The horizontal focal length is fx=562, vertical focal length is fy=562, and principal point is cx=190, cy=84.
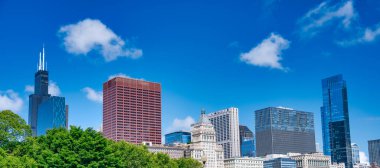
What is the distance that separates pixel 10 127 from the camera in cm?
7362

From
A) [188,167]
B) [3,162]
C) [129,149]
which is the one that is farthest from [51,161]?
[188,167]

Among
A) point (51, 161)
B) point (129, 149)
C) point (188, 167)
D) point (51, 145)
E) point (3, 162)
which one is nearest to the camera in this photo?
point (3, 162)

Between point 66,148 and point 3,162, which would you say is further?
point 66,148

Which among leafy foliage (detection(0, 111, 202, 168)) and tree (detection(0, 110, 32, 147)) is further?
tree (detection(0, 110, 32, 147))

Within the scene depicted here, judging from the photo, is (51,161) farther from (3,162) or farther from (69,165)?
(3,162)

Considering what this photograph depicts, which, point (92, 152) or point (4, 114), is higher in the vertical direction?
point (4, 114)

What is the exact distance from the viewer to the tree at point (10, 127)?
7256 centimetres

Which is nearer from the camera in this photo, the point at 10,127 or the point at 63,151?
the point at 63,151

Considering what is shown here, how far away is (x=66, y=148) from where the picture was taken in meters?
69.8

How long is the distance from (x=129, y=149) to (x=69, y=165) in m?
44.4

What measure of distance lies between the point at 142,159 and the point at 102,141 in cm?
4159

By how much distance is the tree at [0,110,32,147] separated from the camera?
72.6 meters

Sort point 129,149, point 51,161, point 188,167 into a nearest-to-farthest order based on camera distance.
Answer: point 51,161 < point 129,149 < point 188,167

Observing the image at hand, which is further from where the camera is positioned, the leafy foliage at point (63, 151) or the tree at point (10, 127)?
the tree at point (10, 127)
